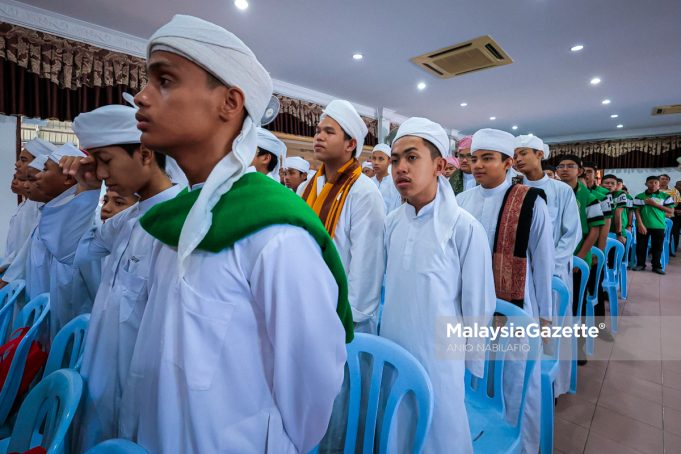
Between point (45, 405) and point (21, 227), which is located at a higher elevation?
point (21, 227)

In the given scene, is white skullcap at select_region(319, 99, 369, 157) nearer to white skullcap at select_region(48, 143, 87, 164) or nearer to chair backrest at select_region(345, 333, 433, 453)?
chair backrest at select_region(345, 333, 433, 453)

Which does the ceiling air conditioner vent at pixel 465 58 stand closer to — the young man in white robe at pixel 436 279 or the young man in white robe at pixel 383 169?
the young man in white robe at pixel 383 169

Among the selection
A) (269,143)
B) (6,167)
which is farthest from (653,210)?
(6,167)

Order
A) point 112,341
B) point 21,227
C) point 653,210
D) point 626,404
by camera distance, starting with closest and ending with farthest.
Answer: point 112,341 < point 626,404 < point 21,227 < point 653,210

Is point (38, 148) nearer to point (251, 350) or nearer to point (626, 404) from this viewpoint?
point (251, 350)

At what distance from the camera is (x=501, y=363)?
145cm

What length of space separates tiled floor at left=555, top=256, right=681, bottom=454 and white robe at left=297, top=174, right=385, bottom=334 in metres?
1.39

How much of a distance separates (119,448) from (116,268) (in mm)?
672

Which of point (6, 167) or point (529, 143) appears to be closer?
point (529, 143)

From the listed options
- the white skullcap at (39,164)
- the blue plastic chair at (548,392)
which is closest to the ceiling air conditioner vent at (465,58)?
the blue plastic chair at (548,392)

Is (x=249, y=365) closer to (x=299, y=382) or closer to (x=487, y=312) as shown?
(x=299, y=382)

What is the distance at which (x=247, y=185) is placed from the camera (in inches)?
29.4

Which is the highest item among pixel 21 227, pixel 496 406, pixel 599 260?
pixel 21 227

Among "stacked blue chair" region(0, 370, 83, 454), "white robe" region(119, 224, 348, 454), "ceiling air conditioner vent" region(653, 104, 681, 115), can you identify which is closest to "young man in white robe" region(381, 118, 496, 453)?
"white robe" region(119, 224, 348, 454)
